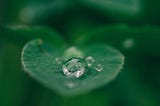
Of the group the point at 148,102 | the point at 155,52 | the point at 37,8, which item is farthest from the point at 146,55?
the point at 37,8

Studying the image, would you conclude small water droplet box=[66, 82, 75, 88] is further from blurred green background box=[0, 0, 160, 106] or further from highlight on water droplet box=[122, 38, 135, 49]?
highlight on water droplet box=[122, 38, 135, 49]

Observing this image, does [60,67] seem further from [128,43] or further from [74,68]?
[128,43]

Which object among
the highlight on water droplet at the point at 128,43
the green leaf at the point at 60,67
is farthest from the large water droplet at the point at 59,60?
the highlight on water droplet at the point at 128,43

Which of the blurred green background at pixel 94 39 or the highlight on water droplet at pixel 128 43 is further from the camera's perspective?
the highlight on water droplet at pixel 128 43

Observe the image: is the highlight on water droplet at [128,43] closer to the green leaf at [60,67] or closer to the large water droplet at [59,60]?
the green leaf at [60,67]

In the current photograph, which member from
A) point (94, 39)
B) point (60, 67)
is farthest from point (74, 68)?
point (94, 39)

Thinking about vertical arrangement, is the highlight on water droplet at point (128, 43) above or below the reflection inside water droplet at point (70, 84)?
above

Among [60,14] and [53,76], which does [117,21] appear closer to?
[60,14]

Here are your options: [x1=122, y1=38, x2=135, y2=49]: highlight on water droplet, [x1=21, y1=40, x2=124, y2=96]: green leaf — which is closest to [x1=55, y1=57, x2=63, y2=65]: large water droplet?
[x1=21, y1=40, x2=124, y2=96]: green leaf
